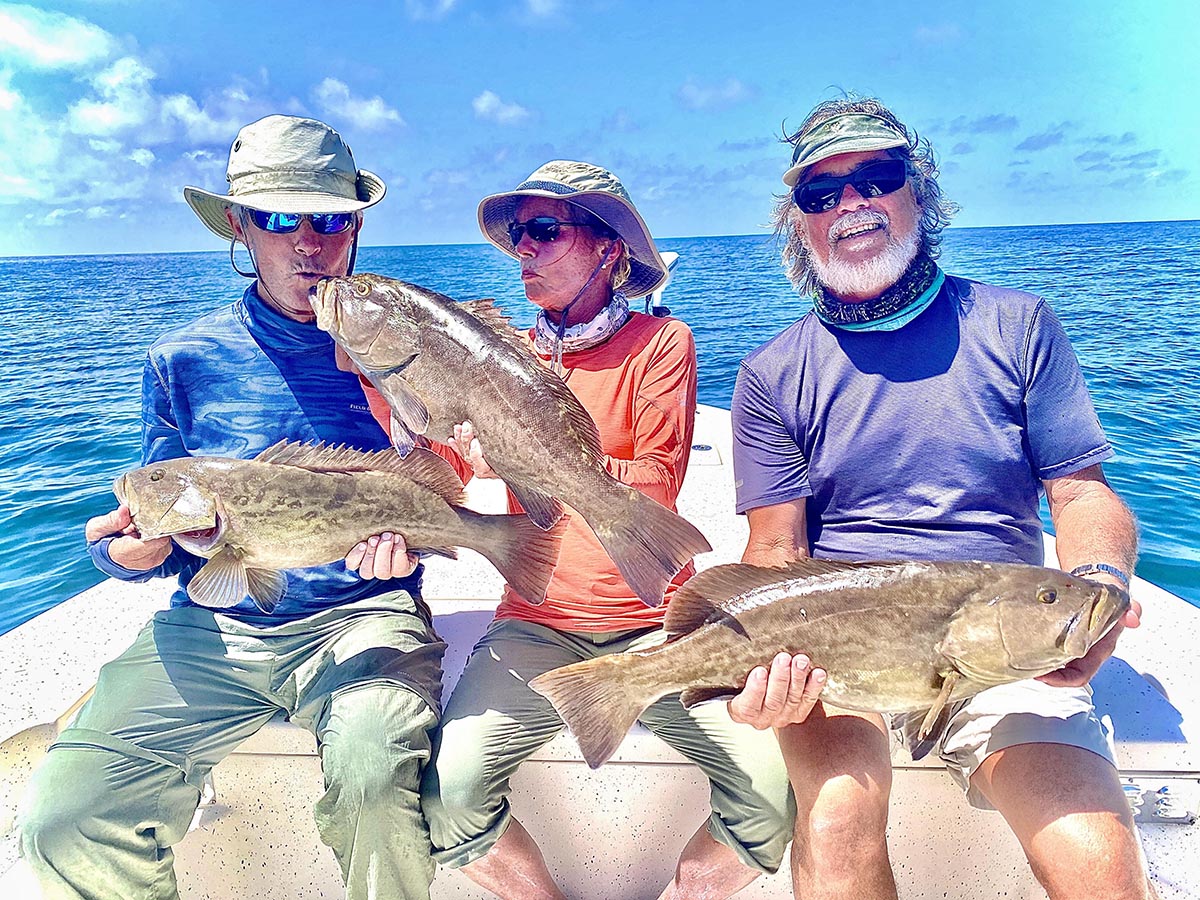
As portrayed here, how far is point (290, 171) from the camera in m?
3.20

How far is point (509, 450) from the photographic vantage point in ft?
8.63

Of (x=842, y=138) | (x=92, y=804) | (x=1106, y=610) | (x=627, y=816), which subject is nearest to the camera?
(x=1106, y=610)

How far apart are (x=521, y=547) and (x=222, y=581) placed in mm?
981

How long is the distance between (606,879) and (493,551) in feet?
4.50

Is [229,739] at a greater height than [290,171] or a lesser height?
lesser

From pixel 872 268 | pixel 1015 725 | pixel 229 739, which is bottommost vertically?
pixel 229 739

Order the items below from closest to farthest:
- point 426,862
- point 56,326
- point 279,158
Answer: point 426,862, point 279,158, point 56,326

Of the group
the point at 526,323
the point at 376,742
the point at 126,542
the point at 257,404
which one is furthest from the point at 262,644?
the point at 526,323

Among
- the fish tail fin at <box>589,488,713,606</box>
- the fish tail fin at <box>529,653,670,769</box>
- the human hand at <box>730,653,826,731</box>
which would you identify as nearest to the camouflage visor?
the fish tail fin at <box>589,488,713,606</box>

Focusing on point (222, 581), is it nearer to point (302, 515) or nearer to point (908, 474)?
point (302, 515)

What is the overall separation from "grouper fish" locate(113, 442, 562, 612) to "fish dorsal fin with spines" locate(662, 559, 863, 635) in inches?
19.2

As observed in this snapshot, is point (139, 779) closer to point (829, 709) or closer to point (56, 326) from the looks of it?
point (829, 709)

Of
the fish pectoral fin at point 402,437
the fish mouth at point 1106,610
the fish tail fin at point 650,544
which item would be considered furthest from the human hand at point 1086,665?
the fish pectoral fin at point 402,437

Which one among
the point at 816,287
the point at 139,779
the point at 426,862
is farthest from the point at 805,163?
the point at 139,779
